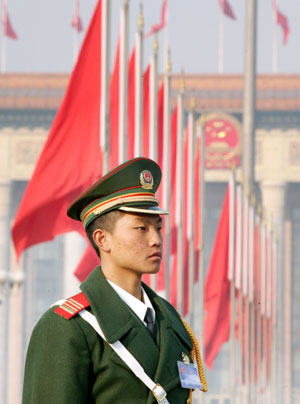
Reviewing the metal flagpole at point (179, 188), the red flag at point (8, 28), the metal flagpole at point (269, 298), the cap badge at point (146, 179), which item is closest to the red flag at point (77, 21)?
the red flag at point (8, 28)

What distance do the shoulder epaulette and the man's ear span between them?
0.22m

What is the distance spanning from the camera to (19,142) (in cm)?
7175

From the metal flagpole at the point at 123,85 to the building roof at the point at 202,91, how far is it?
51.4 meters

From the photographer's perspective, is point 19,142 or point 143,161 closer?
point 143,161

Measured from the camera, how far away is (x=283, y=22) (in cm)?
6028

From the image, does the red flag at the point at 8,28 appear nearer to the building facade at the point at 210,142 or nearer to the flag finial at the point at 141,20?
the building facade at the point at 210,142

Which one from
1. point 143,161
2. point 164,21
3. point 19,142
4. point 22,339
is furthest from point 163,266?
point 22,339

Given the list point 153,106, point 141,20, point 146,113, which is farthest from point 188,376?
point 146,113

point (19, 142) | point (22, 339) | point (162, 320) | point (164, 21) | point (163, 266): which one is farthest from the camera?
point (22, 339)

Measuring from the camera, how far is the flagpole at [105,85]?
18.6m

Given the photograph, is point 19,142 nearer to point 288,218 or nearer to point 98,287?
point 288,218

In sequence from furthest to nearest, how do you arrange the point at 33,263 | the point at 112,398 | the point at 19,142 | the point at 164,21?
the point at 33,263 < the point at 19,142 < the point at 164,21 < the point at 112,398

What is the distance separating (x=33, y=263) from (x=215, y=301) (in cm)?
4833

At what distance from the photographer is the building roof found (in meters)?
72.7
